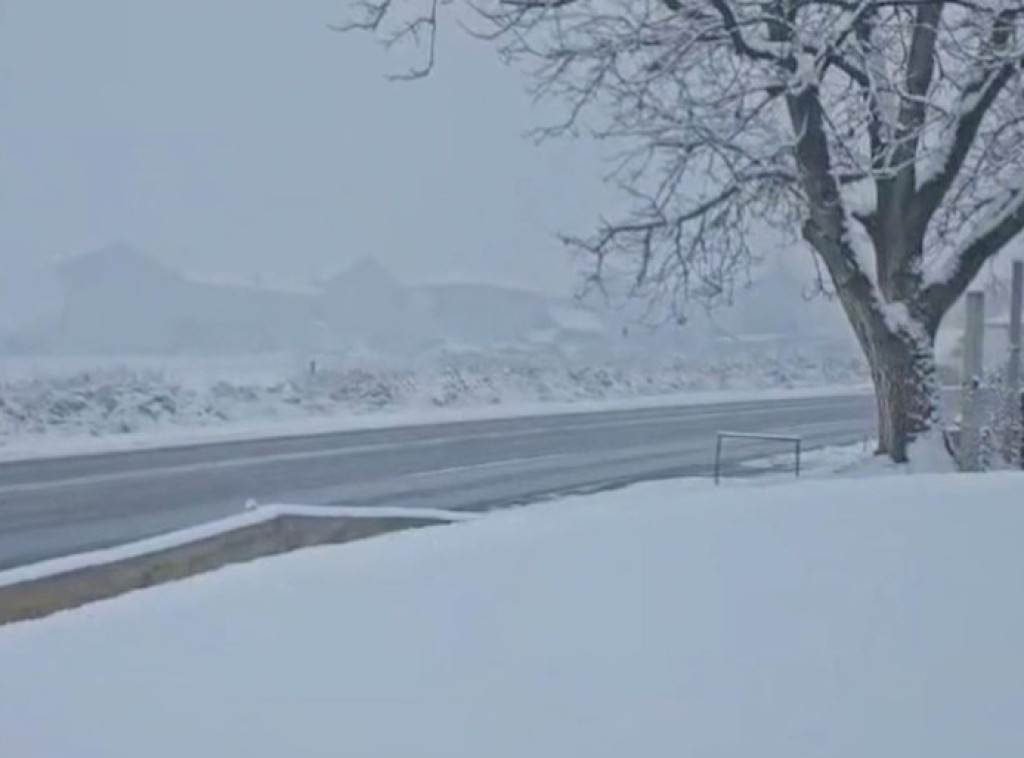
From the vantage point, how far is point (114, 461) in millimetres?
19094

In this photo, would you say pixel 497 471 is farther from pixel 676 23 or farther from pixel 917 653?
pixel 917 653

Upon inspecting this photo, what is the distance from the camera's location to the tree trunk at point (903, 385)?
13.4 m

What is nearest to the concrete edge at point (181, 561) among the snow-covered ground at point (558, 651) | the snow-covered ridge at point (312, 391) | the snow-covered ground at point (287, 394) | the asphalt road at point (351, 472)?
the snow-covered ground at point (558, 651)

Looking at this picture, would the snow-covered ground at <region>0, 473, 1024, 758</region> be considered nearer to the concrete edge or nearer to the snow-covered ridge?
the concrete edge

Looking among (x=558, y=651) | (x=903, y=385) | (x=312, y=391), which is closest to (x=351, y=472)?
(x=903, y=385)

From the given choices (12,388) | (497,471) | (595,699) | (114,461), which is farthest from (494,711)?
(12,388)

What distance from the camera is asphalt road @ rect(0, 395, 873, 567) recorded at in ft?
45.3

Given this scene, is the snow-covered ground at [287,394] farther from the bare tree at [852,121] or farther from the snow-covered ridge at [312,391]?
the bare tree at [852,121]

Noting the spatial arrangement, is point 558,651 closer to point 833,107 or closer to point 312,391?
point 833,107

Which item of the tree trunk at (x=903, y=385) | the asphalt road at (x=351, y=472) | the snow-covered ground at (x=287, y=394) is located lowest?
the asphalt road at (x=351, y=472)

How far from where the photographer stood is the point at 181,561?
6723mm

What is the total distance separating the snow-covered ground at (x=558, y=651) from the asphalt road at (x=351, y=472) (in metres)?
7.22

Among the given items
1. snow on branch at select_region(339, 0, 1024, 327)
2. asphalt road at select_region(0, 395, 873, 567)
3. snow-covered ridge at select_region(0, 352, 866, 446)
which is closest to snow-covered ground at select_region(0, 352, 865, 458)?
snow-covered ridge at select_region(0, 352, 866, 446)

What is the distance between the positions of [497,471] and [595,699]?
14.4 metres
